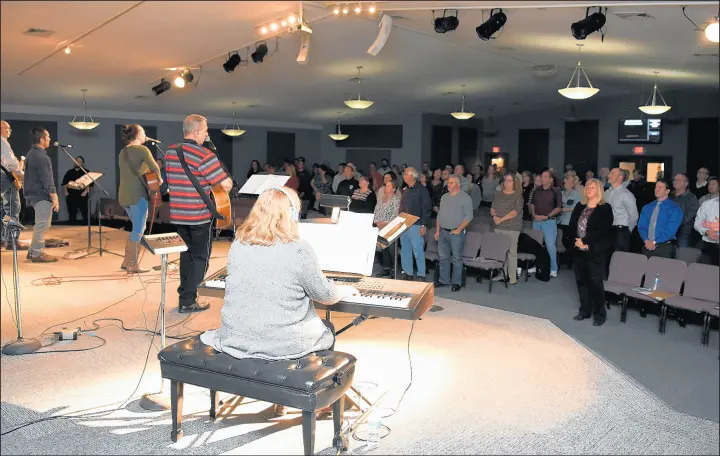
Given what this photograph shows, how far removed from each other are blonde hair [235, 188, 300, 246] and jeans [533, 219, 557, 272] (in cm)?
565

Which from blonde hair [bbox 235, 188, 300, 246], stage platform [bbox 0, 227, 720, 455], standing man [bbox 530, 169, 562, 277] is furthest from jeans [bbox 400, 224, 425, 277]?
blonde hair [bbox 235, 188, 300, 246]

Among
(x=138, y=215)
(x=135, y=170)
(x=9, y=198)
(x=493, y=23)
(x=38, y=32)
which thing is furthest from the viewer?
(x=9, y=198)

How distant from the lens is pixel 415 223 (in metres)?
7.89

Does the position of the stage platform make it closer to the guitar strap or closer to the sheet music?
the sheet music

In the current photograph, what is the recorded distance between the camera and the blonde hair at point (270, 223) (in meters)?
3.20

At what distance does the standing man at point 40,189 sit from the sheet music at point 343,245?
4.67m

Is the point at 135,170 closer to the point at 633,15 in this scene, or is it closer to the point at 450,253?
the point at 450,253

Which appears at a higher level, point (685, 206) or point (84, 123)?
point (84, 123)

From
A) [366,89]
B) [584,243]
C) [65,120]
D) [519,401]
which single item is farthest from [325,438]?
[65,120]

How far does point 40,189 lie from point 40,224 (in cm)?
67

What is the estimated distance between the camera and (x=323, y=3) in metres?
6.35

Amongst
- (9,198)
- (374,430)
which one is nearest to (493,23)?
(374,430)

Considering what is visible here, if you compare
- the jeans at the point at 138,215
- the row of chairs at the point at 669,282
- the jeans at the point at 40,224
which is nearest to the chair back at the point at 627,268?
the row of chairs at the point at 669,282

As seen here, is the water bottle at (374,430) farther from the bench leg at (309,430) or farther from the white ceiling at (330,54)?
the white ceiling at (330,54)
